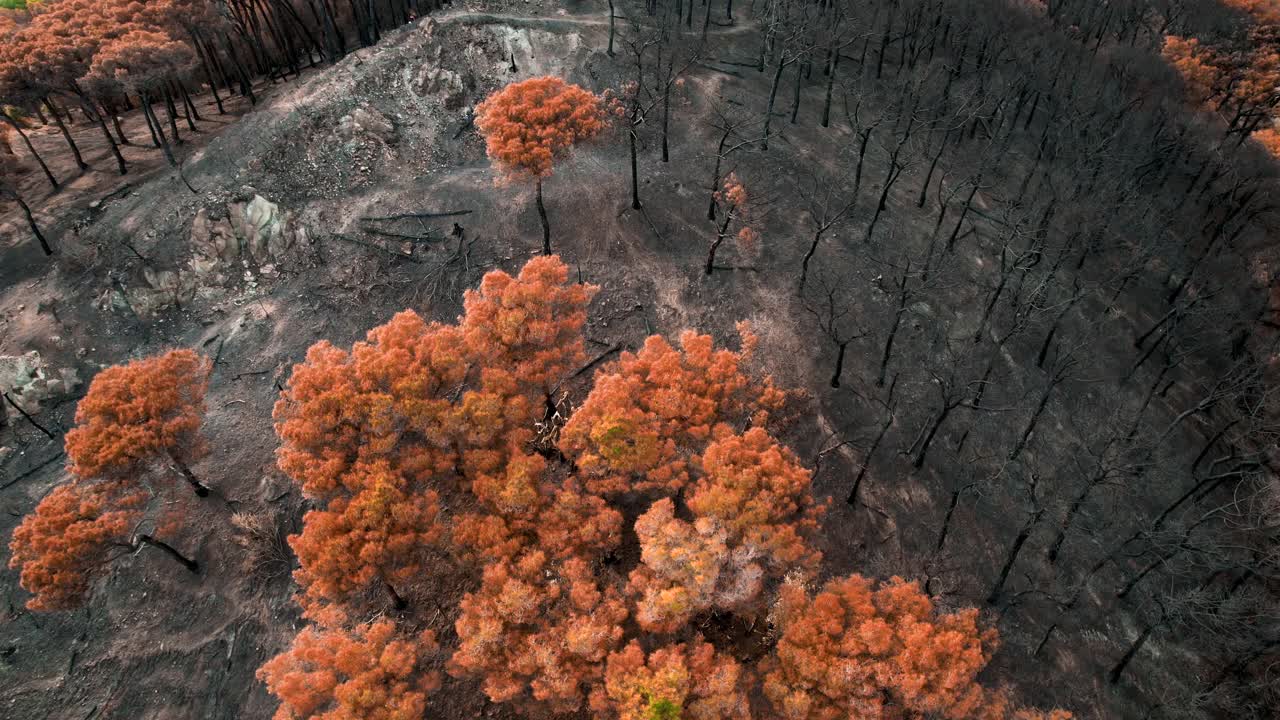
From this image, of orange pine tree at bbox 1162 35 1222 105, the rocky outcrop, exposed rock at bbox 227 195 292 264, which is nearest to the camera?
the rocky outcrop

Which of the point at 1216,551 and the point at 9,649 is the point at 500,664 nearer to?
the point at 9,649

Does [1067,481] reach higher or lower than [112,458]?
lower

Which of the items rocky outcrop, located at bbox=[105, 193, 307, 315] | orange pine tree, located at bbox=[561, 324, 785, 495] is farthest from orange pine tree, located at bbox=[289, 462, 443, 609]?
rocky outcrop, located at bbox=[105, 193, 307, 315]

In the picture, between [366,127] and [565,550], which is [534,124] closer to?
[366,127]

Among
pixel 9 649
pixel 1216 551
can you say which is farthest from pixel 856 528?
pixel 9 649

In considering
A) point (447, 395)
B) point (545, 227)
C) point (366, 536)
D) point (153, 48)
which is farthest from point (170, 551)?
point (153, 48)

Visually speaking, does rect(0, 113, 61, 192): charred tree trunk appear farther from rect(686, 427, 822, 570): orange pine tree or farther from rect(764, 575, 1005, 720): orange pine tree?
rect(764, 575, 1005, 720): orange pine tree
